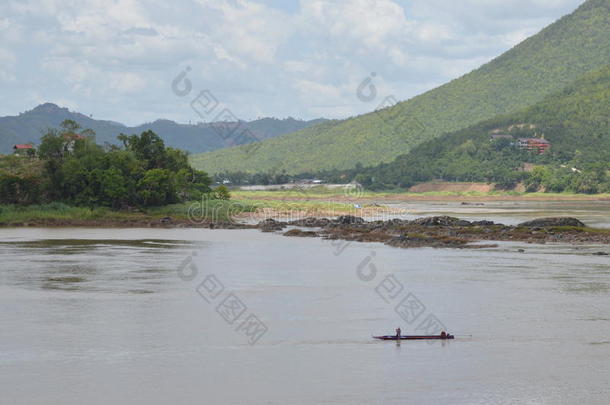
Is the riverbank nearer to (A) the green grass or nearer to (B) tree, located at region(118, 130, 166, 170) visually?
(A) the green grass

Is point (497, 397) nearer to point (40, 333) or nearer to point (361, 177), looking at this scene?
point (40, 333)

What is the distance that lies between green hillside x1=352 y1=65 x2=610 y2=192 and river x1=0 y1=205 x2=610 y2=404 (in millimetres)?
110883

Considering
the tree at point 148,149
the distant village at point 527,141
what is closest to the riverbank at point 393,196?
the distant village at point 527,141

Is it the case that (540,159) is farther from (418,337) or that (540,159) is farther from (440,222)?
(418,337)

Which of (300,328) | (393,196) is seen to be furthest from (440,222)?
(393,196)

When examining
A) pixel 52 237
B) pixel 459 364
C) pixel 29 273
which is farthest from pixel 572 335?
pixel 52 237

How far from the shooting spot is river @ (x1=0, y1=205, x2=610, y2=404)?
71.5 ft

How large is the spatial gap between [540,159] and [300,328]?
15450 cm

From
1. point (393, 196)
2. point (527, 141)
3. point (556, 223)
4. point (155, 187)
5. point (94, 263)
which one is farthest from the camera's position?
point (527, 141)

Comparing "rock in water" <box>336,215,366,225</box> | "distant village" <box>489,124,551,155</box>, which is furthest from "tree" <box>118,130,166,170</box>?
"distant village" <box>489,124,551,155</box>

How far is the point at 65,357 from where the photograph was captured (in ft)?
80.7

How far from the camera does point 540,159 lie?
17488 cm

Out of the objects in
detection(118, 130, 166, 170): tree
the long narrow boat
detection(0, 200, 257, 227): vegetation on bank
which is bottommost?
the long narrow boat

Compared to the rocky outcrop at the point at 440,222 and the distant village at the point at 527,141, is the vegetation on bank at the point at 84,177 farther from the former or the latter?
the distant village at the point at 527,141
